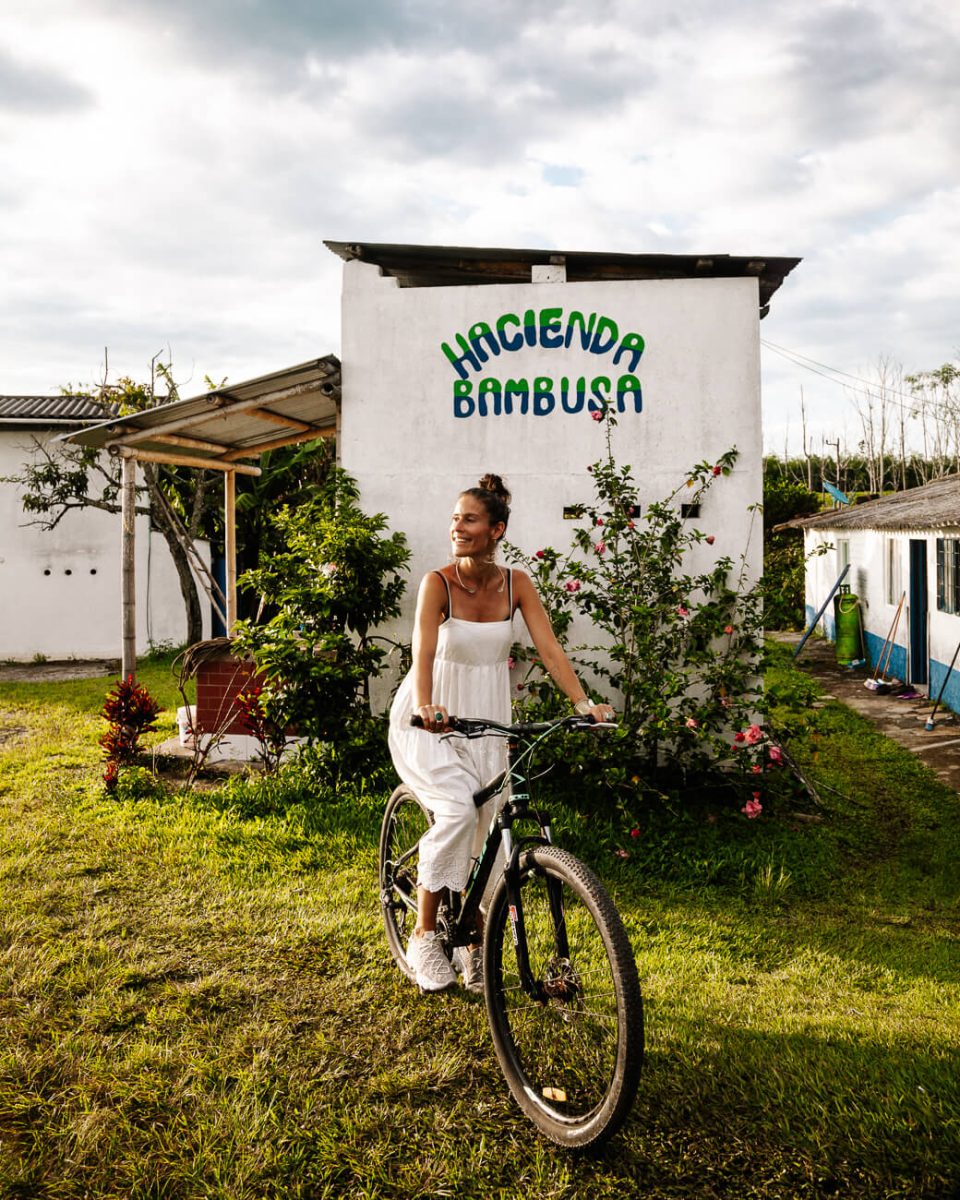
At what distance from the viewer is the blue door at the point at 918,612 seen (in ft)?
43.3

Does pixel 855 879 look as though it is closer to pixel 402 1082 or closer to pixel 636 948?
pixel 636 948

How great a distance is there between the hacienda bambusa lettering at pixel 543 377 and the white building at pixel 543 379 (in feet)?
0.03

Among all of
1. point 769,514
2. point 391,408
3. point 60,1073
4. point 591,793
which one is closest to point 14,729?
point 391,408

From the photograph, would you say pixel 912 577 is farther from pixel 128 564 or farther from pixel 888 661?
pixel 128 564

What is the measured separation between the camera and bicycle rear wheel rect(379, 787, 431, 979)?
12.6ft

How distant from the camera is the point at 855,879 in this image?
5484 mm

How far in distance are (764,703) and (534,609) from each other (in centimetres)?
327

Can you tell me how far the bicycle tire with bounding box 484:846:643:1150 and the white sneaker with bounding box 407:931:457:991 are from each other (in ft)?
1.04

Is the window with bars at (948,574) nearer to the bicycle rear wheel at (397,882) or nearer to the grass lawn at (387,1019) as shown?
the grass lawn at (387,1019)

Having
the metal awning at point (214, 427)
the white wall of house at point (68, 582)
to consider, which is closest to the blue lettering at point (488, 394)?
the metal awning at point (214, 427)

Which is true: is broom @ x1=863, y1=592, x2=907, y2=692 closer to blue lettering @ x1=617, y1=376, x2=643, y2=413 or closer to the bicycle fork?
blue lettering @ x1=617, y1=376, x2=643, y2=413

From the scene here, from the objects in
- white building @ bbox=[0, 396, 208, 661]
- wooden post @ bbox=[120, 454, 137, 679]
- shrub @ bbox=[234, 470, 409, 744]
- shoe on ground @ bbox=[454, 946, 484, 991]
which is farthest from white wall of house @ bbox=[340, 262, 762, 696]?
white building @ bbox=[0, 396, 208, 661]

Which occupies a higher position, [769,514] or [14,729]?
[769,514]

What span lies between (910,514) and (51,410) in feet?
48.2
